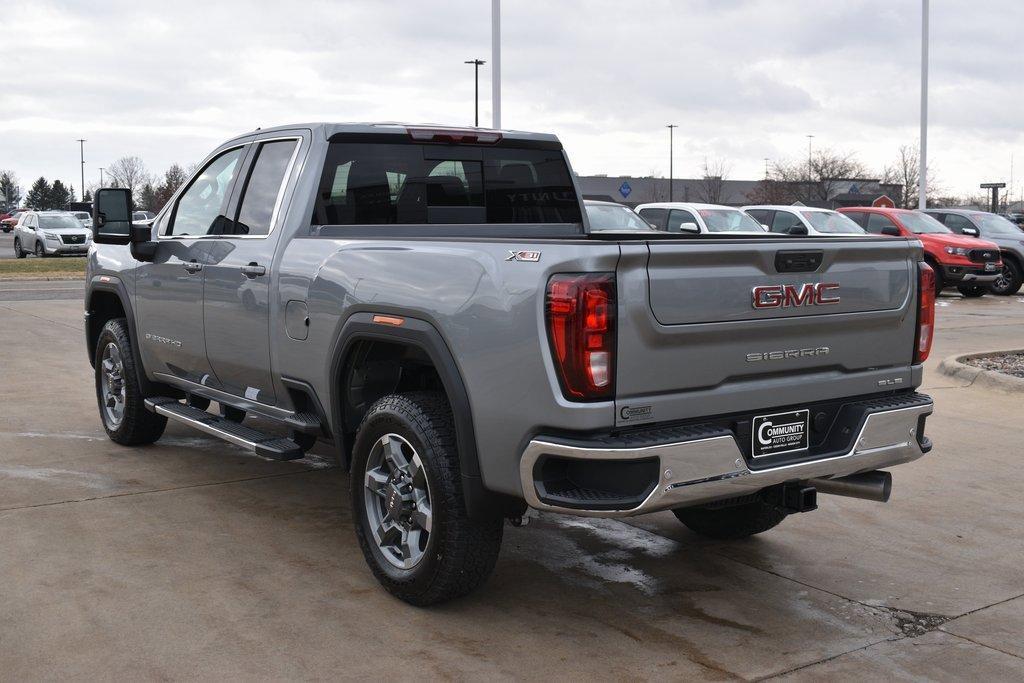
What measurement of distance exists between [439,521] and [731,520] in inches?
69.8

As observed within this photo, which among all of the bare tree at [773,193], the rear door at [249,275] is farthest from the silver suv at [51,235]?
the bare tree at [773,193]

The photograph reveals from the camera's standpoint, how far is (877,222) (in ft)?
72.5

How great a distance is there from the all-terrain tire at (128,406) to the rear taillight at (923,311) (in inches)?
184

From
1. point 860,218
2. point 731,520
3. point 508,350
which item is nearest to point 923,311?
point 731,520

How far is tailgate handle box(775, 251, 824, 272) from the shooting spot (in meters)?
4.11

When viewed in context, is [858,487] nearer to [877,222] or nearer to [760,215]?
[760,215]

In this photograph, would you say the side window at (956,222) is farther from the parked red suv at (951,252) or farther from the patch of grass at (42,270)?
the patch of grass at (42,270)

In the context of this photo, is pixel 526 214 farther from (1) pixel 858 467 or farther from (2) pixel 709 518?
(1) pixel 858 467

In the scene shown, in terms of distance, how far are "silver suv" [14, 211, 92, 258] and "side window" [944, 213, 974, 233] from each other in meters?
24.6

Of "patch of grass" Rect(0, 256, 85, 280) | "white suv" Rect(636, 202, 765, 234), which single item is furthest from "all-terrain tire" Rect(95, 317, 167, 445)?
"patch of grass" Rect(0, 256, 85, 280)

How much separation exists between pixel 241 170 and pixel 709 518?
3094 millimetres

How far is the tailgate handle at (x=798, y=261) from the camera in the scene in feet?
13.5

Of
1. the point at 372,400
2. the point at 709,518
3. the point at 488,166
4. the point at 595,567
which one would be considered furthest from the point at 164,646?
the point at 488,166

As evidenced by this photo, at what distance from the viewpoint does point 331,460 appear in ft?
23.3
